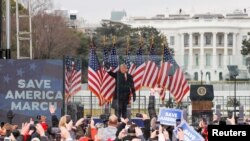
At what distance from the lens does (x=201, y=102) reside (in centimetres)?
2827

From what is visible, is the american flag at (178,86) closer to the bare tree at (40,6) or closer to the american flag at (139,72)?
the american flag at (139,72)

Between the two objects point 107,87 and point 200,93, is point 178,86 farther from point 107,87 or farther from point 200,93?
point 107,87

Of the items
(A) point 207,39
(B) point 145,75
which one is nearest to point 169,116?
(B) point 145,75

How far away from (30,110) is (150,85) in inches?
224

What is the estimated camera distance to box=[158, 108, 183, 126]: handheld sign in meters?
17.2

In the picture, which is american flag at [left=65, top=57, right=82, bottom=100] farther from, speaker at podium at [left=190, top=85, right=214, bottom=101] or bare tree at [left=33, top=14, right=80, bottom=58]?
bare tree at [left=33, top=14, right=80, bottom=58]

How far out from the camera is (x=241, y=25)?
14688 cm

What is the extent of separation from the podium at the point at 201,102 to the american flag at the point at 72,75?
3261 millimetres

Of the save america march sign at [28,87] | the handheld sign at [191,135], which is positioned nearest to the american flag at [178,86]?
the save america march sign at [28,87]

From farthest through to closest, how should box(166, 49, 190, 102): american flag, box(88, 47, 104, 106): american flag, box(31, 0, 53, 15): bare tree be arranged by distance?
box(31, 0, 53, 15): bare tree → box(166, 49, 190, 102): american flag → box(88, 47, 104, 106): american flag

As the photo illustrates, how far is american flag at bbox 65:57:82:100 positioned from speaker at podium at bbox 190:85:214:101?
3247 millimetres

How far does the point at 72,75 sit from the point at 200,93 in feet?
12.0

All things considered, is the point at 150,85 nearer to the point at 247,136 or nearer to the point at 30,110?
the point at 30,110

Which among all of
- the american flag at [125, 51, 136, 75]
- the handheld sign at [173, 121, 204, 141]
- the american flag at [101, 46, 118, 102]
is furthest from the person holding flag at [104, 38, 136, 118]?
the handheld sign at [173, 121, 204, 141]
